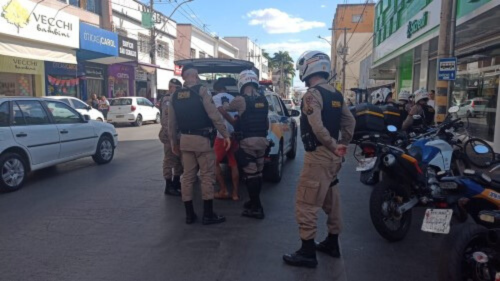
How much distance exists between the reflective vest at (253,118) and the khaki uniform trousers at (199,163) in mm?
672

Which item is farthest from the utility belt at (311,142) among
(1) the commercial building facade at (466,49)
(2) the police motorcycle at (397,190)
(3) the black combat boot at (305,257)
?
(1) the commercial building facade at (466,49)

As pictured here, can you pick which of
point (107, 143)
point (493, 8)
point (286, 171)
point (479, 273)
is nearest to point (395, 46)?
point (493, 8)

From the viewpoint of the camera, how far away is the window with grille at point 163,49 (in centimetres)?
3341

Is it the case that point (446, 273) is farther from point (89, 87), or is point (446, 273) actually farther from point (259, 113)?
point (89, 87)

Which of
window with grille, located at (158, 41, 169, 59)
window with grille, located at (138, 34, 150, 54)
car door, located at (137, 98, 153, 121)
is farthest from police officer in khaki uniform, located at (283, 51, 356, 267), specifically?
window with grille, located at (158, 41, 169, 59)

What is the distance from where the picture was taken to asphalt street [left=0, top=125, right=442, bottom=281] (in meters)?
3.69

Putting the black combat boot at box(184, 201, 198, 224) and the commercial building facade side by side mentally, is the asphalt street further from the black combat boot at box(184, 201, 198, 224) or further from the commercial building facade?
the commercial building facade

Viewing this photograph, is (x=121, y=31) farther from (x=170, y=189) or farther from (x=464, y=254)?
(x=464, y=254)

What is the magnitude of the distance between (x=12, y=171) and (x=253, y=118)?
4.06 meters

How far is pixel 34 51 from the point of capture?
16812 millimetres

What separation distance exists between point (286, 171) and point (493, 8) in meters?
5.72

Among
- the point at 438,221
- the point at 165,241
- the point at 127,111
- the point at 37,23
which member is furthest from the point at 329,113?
the point at 127,111

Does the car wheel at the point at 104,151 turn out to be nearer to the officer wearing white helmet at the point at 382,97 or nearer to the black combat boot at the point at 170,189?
the black combat boot at the point at 170,189

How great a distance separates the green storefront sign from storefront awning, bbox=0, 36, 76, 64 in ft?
49.1
